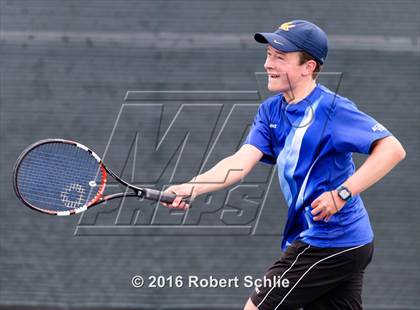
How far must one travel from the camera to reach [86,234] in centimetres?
502

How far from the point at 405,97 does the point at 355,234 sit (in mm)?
1729

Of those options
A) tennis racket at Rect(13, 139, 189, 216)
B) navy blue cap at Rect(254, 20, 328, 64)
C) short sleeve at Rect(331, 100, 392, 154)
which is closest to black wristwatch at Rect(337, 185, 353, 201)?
short sleeve at Rect(331, 100, 392, 154)

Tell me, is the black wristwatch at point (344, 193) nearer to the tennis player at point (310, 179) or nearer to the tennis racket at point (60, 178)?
the tennis player at point (310, 179)

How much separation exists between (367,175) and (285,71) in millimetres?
533

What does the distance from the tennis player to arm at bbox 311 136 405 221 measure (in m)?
0.06

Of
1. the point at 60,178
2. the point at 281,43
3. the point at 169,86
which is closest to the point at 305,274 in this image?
the point at 281,43

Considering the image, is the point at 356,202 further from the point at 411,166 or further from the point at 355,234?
the point at 411,166

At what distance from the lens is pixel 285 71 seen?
11.4ft

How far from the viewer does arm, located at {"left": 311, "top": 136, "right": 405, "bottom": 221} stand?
321cm

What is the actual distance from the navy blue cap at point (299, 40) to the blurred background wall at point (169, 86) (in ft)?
4.92

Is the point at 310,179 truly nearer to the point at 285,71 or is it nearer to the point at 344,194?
the point at 344,194

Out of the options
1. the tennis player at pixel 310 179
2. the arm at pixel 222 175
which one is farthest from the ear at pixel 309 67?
the arm at pixel 222 175

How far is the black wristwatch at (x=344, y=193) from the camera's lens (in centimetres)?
322

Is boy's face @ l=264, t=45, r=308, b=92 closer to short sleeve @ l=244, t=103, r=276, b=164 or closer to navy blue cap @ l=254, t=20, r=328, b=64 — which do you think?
navy blue cap @ l=254, t=20, r=328, b=64
